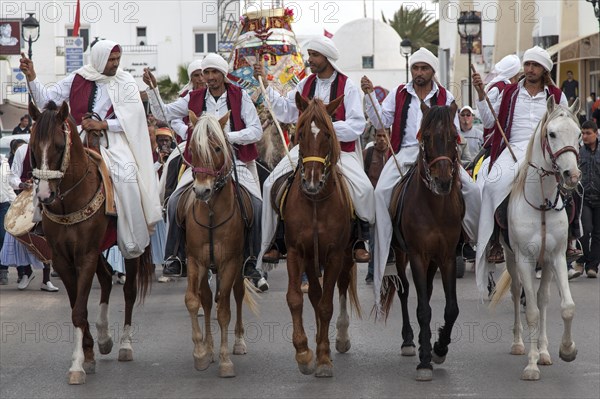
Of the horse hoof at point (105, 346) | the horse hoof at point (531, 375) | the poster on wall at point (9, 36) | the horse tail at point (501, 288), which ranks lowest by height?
the horse hoof at point (531, 375)

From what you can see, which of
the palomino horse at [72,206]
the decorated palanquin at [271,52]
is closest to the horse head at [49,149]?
the palomino horse at [72,206]

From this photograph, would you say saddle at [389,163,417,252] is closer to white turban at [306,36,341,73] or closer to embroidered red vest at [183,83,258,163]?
white turban at [306,36,341,73]

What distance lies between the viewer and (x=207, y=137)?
36.0 ft

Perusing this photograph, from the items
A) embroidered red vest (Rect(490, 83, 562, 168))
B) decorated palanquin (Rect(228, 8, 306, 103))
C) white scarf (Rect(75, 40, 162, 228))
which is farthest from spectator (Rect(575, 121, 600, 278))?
white scarf (Rect(75, 40, 162, 228))

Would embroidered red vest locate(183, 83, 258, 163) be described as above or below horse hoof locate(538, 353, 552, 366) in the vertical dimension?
above

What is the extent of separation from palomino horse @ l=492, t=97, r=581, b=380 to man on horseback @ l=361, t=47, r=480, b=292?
0.46 m

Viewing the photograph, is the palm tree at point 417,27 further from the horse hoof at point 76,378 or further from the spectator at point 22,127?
the horse hoof at point 76,378

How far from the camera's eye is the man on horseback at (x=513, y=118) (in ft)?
37.9

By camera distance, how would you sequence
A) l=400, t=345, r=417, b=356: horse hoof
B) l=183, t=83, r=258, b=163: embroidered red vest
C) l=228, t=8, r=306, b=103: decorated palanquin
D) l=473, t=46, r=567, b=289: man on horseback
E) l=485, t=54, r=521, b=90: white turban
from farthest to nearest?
1. l=228, t=8, r=306, b=103: decorated palanquin
2. l=485, t=54, r=521, b=90: white turban
3. l=183, t=83, r=258, b=163: embroidered red vest
4. l=400, t=345, r=417, b=356: horse hoof
5. l=473, t=46, r=567, b=289: man on horseback

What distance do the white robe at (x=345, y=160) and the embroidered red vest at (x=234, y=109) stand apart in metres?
0.39

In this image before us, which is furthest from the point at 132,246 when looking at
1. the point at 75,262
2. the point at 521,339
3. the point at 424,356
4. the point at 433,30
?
the point at 433,30

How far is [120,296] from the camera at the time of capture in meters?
17.0

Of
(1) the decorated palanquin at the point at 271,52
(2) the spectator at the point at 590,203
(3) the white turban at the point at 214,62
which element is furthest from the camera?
(1) the decorated palanquin at the point at 271,52

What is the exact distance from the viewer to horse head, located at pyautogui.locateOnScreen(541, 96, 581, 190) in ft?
34.3
